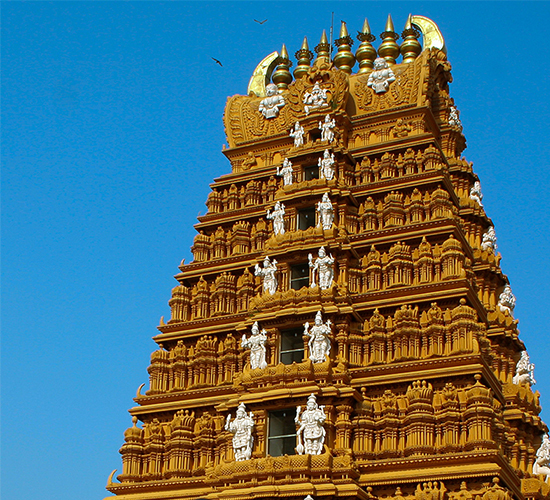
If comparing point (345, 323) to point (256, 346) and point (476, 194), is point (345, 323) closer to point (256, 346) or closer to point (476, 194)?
point (256, 346)

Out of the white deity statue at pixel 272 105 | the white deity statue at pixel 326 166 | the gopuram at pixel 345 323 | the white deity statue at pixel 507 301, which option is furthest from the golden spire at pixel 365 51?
the white deity statue at pixel 507 301

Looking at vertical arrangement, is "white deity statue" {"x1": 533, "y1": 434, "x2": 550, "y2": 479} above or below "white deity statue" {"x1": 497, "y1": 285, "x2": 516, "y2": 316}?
below

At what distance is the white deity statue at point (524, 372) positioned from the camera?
134ft

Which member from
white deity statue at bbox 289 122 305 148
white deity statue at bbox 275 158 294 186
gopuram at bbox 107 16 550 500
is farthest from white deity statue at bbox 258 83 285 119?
white deity statue at bbox 275 158 294 186

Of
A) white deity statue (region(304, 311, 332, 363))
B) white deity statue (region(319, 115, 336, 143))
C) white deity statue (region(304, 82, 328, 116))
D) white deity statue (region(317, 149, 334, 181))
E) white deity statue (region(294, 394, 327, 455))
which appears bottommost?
white deity statue (region(294, 394, 327, 455))

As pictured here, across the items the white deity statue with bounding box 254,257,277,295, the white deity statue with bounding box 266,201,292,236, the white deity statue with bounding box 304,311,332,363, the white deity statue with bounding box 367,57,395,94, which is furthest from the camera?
the white deity statue with bounding box 367,57,395,94

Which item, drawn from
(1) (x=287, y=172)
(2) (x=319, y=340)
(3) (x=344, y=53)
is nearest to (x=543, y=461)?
(2) (x=319, y=340)

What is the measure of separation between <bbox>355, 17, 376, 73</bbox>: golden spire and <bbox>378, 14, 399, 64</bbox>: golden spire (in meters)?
0.52

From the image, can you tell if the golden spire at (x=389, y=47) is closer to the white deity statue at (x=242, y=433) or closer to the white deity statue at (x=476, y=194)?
the white deity statue at (x=476, y=194)

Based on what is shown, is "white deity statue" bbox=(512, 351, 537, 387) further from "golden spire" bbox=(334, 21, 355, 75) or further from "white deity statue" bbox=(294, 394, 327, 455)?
"golden spire" bbox=(334, 21, 355, 75)

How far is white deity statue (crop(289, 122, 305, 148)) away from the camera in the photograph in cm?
4253

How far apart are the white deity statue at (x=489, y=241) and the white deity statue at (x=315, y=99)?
9314 millimetres

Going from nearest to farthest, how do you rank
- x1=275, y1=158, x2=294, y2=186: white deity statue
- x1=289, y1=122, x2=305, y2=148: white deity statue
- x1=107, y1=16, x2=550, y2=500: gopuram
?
x1=107, y1=16, x2=550, y2=500: gopuram < x1=275, y1=158, x2=294, y2=186: white deity statue < x1=289, y1=122, x2=305, y2=148: white deity statue

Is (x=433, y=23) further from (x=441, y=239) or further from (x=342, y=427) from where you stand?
(x=342, y=427)
